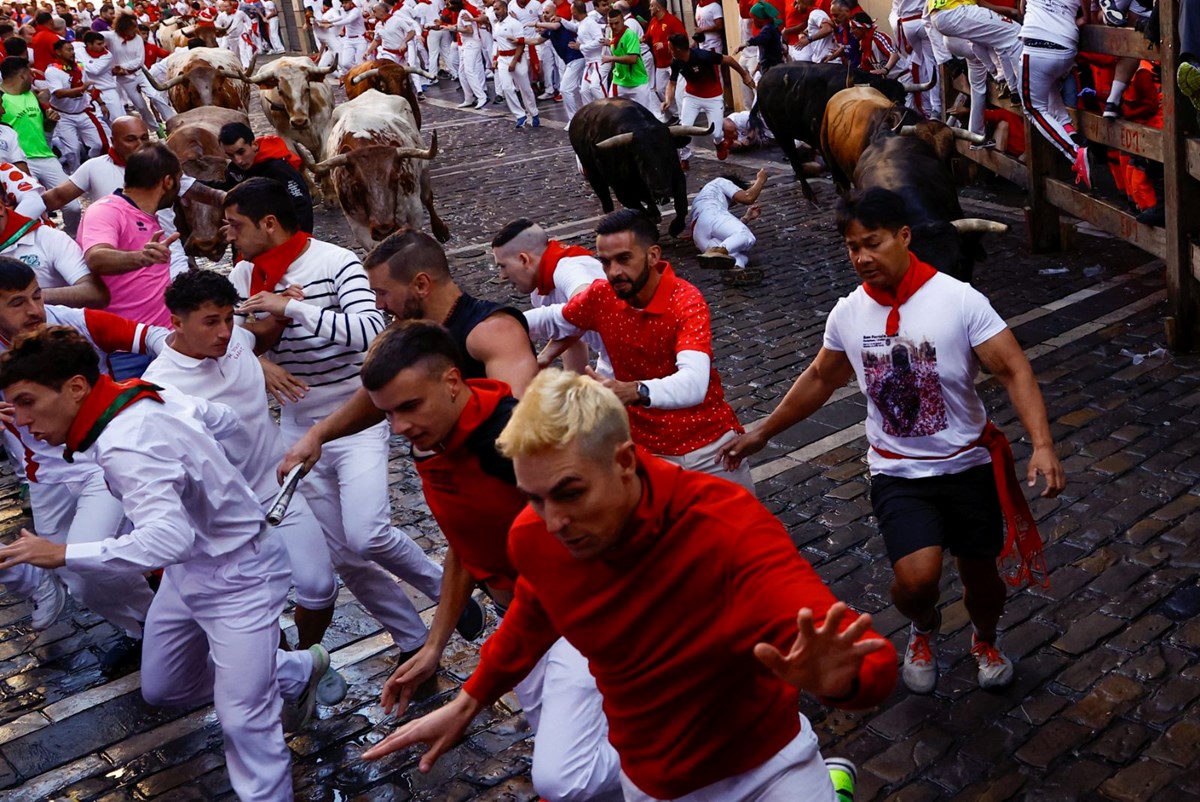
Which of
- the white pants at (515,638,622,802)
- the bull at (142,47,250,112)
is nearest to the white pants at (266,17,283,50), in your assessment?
the bull at (142,47,250,112)

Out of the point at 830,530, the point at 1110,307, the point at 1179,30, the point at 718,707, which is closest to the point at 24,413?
the point at 718,707

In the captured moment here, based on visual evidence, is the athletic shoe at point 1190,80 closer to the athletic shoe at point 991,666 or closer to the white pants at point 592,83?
the athletic shoe at point 991,666

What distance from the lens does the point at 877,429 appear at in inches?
186

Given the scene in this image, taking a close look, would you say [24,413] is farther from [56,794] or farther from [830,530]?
[830,530]

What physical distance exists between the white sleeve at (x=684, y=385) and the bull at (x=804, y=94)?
30.9 feet

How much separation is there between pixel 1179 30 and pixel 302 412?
563 centimetres

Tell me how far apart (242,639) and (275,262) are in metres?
1.96

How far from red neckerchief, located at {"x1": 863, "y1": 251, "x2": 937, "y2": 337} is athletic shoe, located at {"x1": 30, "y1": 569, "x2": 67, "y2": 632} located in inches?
177

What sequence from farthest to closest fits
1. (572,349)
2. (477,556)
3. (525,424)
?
1. (572,349)
2. (477,556)
3. (525,424)

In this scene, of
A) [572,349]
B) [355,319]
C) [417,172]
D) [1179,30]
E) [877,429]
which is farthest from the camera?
[417,172]

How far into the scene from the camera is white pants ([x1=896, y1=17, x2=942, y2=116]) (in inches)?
579

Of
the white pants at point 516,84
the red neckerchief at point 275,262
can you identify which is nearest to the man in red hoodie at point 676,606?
the red neckerchief at point 275,262

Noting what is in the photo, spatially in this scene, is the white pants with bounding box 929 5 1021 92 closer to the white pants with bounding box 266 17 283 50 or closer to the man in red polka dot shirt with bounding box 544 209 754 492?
the man in red polka dot shirt with bounding box 544 209 754 492

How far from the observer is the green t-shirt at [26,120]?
14.4 m
